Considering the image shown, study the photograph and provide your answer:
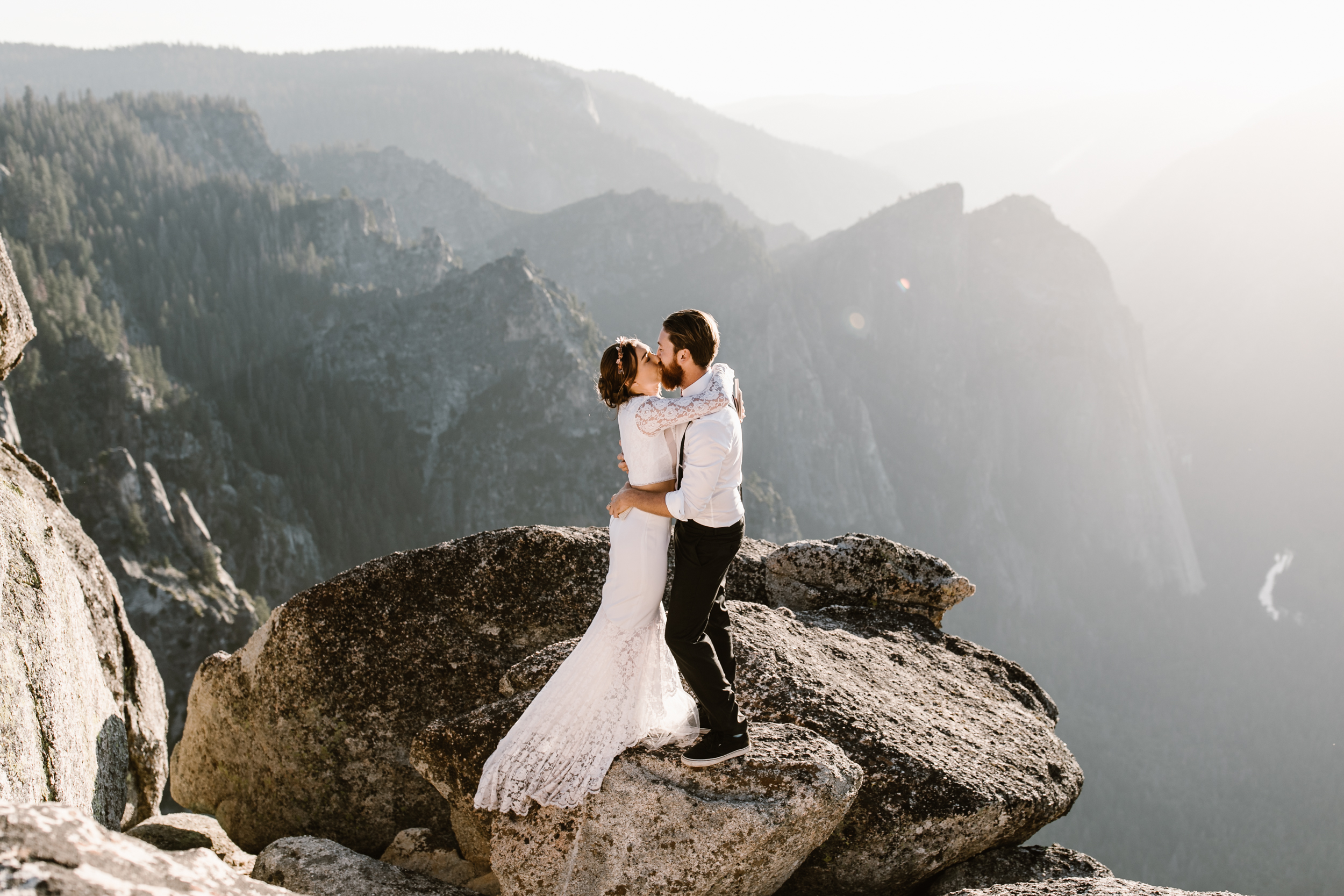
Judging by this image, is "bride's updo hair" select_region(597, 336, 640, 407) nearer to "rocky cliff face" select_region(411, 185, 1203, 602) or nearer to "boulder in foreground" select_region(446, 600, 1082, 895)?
"boulder in foreground" select_region(446, 600, 1082, 895)

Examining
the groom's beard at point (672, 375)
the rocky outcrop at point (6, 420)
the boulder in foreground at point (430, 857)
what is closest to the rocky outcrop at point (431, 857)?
the boulder in foreground at point (430, 857)

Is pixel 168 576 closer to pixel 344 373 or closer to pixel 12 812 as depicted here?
pixel 344 373

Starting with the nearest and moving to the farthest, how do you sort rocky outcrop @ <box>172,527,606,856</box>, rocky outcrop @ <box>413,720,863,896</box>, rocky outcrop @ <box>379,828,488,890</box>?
rocky outcrop @ <box>413,720,863,896</box> < rocky outcrop @ <box>379,828,488,890</box> < rocky outcrop @ <box>172,527,606,856</box>

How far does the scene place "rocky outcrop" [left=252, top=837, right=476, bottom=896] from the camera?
237 inches

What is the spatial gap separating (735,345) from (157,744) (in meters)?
138

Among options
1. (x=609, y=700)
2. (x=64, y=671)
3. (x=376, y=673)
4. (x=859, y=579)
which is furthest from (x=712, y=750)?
(x=64, y=671)

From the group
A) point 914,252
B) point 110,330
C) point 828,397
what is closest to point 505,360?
point 110,330

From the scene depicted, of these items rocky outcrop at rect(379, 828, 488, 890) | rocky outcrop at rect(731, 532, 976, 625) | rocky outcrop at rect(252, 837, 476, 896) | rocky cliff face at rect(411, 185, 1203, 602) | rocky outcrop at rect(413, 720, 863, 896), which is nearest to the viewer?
rocky outcrop at rect(413, 720, 863, 896)

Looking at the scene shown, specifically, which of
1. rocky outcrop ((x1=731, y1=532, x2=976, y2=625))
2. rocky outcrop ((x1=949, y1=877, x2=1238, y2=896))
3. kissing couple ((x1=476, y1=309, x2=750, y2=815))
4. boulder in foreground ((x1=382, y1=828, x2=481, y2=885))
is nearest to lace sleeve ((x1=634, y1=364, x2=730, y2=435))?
kissing couple ((x1=476, y1=309, x2=750, y2=815))

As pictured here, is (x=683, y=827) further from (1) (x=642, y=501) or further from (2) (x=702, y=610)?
(1) (x=642, y=501)

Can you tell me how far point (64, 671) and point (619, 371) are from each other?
6.04 metres

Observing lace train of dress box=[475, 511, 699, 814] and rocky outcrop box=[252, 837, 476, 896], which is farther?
rocky outcrop box=[252, 837, 476, 896]

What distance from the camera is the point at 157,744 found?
30.0ft

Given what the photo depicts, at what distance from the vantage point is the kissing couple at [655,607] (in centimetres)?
500
